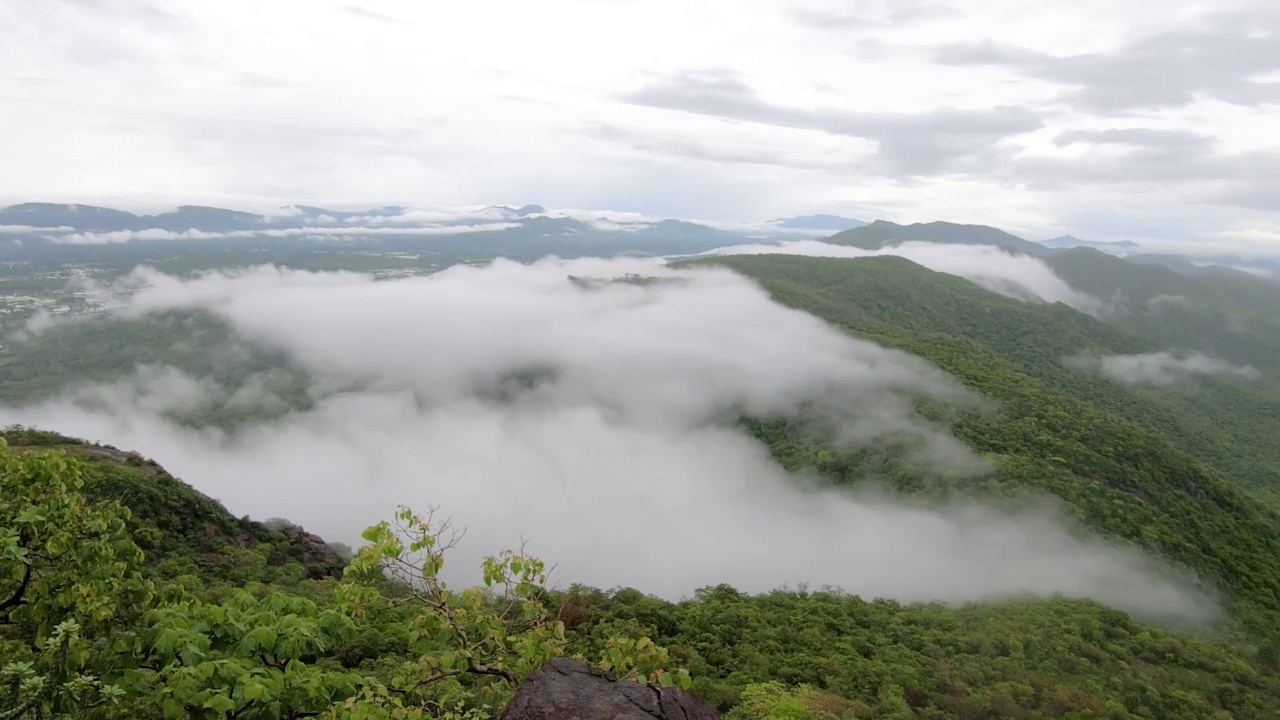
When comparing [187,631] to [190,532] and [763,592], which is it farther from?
[763,592]

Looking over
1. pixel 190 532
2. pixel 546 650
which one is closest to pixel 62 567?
pixel 546 650

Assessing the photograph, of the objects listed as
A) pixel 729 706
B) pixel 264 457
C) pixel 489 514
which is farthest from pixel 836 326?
pixel 264 457

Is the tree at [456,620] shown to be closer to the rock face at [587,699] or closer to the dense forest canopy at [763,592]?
the dense forest canopy at [763,592]

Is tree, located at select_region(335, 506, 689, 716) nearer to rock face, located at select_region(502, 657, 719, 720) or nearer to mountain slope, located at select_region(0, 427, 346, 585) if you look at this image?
rock face, located at select_region(502, 657, 719, 720)

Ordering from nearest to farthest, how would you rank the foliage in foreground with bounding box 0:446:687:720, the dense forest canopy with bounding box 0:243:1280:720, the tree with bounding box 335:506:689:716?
1. the foliage in foreground with bounding box 0:446:687:720
2. the dense forest canopy with bounding box 0:243:1280:720
3. the tree with bounding box 335:506:689:716

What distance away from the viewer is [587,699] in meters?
7.65

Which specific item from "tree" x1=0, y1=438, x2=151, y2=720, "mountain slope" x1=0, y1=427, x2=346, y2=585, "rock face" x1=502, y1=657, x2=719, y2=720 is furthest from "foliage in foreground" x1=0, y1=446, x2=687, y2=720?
"mountain slope" x1=0, y1=427, x2=346, y2=585

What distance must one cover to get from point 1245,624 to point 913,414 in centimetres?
3320

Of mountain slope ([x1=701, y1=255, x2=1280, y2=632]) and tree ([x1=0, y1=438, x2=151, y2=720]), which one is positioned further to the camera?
mountain slope ([x1=701, y1=255, x2=1280, y2=632])

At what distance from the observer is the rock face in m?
7.48

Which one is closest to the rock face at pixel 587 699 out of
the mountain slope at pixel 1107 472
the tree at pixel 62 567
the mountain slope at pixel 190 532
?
the tree at pixel 62 567

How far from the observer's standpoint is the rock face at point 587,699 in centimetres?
748

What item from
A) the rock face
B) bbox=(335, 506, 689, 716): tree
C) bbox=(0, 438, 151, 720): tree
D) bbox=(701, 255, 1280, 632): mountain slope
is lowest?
bbox=(701, 255, 1280, 632): mountain slope

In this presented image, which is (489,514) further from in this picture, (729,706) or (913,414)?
(729,706)
